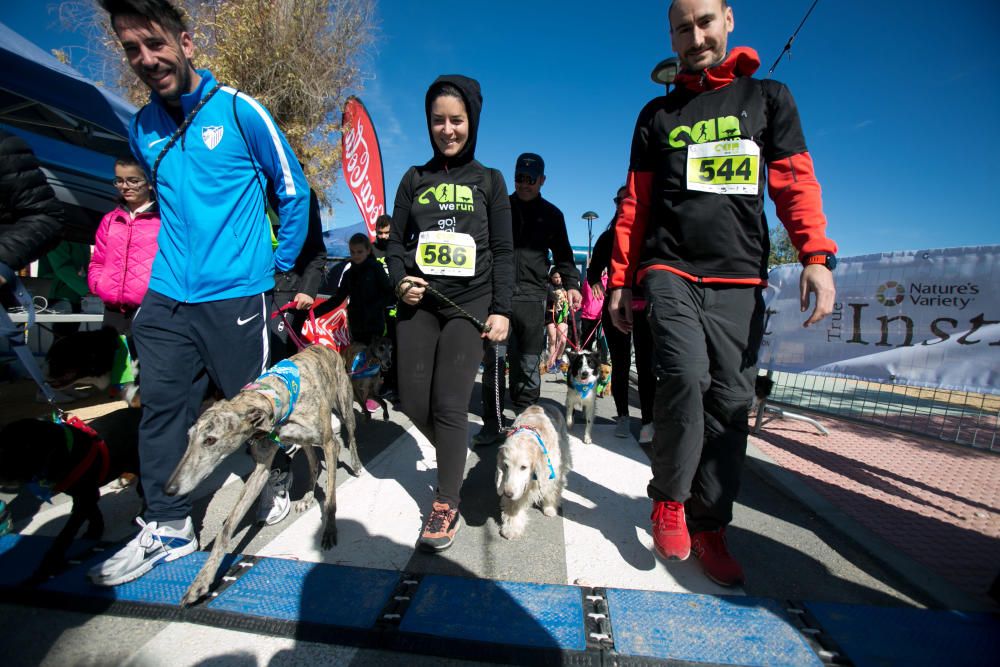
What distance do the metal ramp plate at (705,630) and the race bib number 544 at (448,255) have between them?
5.96 ft

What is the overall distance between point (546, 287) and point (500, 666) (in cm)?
301

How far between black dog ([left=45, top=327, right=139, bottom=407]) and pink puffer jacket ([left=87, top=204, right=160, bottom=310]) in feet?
2.90

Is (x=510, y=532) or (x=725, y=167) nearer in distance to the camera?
(x=725, y=167)

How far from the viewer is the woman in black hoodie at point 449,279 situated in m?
2.31

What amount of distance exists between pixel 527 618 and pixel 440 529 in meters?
0.71

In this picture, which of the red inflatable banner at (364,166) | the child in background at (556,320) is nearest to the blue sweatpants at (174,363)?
the child in background at (556,320)

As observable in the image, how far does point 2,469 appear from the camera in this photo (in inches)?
78.1

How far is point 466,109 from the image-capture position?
235 cm

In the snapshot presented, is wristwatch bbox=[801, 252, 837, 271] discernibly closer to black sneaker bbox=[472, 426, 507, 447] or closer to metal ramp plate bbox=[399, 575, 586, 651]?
metal ramp plate bbox=[399, 575, 586, 651]

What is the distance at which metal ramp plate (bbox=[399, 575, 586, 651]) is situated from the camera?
1576mm

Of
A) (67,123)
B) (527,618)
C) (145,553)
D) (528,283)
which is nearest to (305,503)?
(145,553)

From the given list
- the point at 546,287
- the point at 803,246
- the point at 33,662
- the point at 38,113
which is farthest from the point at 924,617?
the point at 38,113

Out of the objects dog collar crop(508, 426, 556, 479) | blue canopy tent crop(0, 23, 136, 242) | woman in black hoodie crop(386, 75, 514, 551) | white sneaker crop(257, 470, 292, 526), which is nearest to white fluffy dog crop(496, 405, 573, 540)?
dog collar crop(508, 426, 556, 479)

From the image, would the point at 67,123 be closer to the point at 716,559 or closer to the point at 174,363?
the point at 174,363
